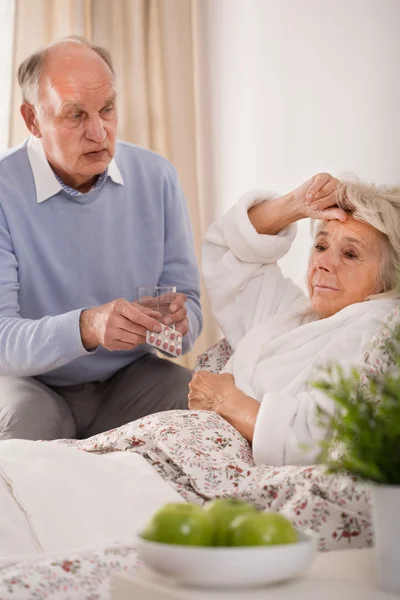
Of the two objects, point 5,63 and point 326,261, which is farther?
point 5,63

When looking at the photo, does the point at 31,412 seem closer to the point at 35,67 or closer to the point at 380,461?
the point at 35,67

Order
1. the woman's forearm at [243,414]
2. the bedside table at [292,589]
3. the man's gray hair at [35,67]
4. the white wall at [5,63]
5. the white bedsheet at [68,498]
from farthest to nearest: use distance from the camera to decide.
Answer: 1. the white wall at [5,63]
2. the man's gray hair at [35,67]
3. the woman's forearm at [243,414]
4. the white bedsheet at [68,498]
5. the bedside table at [292,589]

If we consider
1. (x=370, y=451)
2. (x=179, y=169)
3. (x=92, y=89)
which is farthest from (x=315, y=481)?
(x=179, y=169)

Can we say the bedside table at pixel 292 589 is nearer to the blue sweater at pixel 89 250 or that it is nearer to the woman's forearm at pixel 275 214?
the woman's forearm at pixel 275 214

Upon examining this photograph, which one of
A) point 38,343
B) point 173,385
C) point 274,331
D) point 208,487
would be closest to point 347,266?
point 274,331

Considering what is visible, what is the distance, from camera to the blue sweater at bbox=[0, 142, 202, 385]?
2.68 m

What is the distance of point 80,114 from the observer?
266 centimetres

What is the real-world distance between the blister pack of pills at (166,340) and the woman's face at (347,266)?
428 mm

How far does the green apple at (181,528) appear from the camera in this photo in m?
0.97

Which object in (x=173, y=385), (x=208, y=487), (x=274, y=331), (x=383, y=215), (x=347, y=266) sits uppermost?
(x=383, y=215)

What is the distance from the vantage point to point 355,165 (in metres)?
2.54

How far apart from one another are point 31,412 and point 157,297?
0.53 meters

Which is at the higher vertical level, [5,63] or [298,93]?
[5,63]

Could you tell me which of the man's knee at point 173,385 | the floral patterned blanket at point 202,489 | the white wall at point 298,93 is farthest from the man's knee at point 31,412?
the white wall at point 298,93
